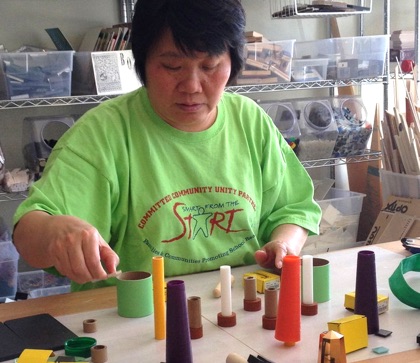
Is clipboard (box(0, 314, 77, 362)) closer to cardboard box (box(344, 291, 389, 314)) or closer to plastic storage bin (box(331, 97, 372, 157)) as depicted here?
cardboard box (box(344, 291, 389, 314))

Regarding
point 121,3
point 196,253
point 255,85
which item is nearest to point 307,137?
point 255,85

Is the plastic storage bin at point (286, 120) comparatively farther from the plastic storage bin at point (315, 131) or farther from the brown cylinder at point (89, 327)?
the brown cylinder at point (89, 327)

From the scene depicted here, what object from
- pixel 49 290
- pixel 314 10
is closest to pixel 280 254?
pixel 49 290

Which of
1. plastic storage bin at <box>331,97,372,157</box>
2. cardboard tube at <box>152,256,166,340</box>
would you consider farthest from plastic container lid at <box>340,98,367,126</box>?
cardboard tube at <box>152,256,166,340</box>

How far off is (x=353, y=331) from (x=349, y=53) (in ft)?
6.18

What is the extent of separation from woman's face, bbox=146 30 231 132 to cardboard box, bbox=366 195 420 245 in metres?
1.30

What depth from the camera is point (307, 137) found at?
99.1 inches

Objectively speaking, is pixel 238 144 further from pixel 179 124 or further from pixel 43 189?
pixel 43 189

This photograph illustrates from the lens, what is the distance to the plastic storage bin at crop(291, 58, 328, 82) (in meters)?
2.51

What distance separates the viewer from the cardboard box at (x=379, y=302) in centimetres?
99

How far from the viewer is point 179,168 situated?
49.6 inches

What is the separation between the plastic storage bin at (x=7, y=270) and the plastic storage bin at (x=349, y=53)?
127 cm

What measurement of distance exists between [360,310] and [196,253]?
1.24ft

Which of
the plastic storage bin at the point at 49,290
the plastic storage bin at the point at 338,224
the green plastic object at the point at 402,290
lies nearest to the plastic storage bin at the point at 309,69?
the plastic storage bin at the point at 338,224
